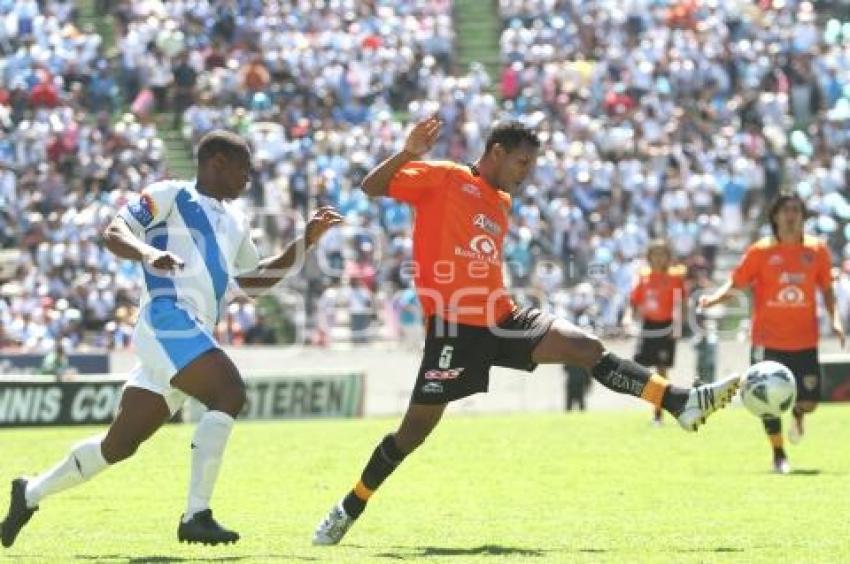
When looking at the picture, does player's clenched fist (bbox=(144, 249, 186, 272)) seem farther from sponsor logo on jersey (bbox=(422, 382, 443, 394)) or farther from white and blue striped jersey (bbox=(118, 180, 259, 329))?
sponsor logo on jersey (bbox=(422, 382, 443, 394))


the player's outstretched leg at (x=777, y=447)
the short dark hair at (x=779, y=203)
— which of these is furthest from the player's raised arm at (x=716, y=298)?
the player's outstretched leg at (x=777, y=447)

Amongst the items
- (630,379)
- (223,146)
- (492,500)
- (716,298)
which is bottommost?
(492,500)

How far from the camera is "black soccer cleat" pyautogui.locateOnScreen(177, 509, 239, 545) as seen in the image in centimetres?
1016

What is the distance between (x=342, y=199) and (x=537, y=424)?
9.51 m

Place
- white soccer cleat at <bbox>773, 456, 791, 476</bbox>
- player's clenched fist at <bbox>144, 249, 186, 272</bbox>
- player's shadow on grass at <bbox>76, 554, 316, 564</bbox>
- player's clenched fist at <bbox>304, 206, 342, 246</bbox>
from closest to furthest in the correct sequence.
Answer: player's clenched fist at <bbox>144, 249, 186, 272</bbox>
player's shadow on grass at <bbox>76, 554, 316, 564</bbox>
player's clenched fist at <bbox>304, 206, 342, 246</bbox>
white soccer cleat at <bbox>773, 456, 791, 476</bbox>

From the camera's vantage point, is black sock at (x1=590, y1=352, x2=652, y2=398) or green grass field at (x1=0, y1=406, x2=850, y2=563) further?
black sock at (x1=590, y1=352, x2=652, y2=398)

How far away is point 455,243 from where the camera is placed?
11312mm

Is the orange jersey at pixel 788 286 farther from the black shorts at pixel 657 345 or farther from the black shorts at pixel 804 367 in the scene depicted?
the black shorts at pixel 657 345

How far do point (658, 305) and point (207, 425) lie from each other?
14585 mm

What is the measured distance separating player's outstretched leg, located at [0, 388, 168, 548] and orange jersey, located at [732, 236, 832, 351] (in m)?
7.46

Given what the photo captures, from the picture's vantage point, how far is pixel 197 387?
1041 cm

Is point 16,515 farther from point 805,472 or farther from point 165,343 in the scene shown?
point 805,472

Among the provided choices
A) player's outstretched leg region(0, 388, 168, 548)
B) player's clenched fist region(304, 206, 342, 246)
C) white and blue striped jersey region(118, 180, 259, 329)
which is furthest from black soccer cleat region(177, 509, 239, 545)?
player's clenched fist region(304, 206, 342, 246)

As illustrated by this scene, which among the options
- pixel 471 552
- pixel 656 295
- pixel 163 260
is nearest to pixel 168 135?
pixel 656 295
